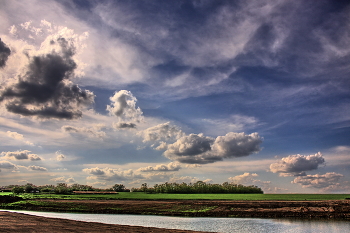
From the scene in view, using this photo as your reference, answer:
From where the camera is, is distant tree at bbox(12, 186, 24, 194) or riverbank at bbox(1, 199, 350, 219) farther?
distant tree at bbox(12, 186, 24, 194)

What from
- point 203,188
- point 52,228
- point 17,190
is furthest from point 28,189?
point 52,228

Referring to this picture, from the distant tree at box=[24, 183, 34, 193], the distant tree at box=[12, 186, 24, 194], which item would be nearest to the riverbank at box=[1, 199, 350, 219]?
the distant tree at box=[12, 186, 24, 194]

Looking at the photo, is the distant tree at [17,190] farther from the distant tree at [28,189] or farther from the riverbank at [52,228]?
the riverbank at [52,228]

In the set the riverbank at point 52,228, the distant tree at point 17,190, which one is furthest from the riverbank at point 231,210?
the distant tree at point 17,190

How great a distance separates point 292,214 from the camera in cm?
4253

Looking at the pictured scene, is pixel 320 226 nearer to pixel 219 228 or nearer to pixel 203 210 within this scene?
pixel 219 228

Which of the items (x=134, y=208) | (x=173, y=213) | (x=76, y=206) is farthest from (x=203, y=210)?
(x=76, y=206)

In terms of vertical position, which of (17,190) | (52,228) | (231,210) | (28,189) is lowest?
(28,189)

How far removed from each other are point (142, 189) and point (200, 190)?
146 ft

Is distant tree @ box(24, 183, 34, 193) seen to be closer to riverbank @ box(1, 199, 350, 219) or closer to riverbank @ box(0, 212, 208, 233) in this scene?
riverbank @ box(1, 199, 350, 219)

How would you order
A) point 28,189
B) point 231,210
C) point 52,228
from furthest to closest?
point 28,189 → point 231,210 → point 52,228

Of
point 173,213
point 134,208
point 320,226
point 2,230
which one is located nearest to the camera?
point 2,230

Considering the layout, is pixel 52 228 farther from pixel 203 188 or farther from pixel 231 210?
pixel 203 188

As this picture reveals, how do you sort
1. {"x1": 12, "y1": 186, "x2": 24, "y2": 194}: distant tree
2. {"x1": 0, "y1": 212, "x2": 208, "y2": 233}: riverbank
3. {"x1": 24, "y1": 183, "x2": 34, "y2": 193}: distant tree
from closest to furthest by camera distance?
{"x1": 0, "y1": 212, "x2": 208, "y2": 233}: riverbank, {"x1": 12, "y1": 186, "x2": 24, "y2": 194}: distant tree, {"x1": 24, "y1": 183, "x2": 34, "y2": 193}: distant tree
